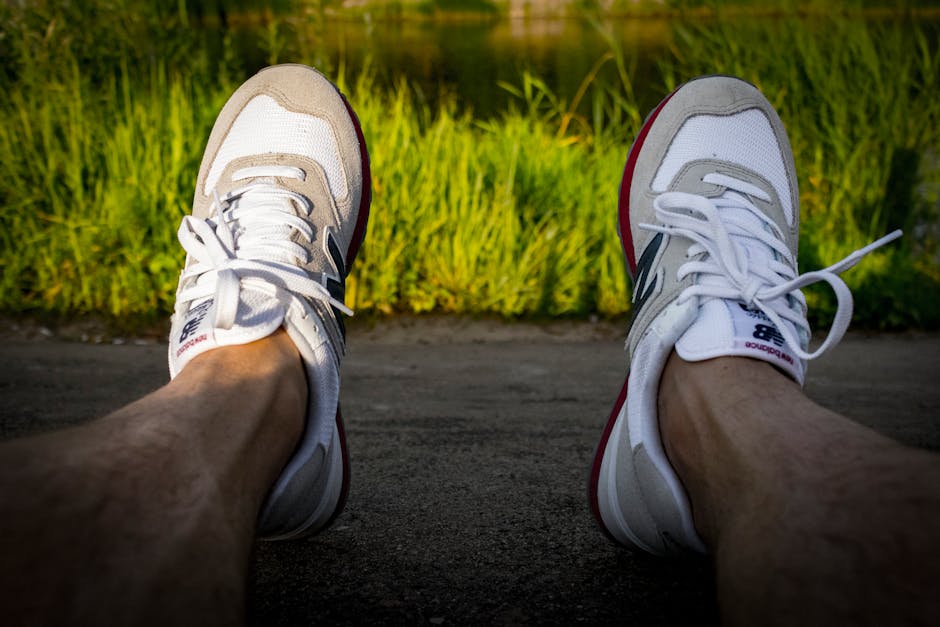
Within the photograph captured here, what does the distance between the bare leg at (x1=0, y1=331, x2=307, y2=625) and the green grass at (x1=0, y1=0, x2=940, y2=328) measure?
175 cm

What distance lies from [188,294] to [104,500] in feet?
1.84

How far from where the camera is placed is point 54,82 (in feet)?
9.68

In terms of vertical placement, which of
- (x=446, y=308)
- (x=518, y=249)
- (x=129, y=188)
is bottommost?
(x=446, y=308)

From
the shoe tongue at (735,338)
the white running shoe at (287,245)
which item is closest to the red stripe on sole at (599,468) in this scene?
the shoe tongue at (735,338)

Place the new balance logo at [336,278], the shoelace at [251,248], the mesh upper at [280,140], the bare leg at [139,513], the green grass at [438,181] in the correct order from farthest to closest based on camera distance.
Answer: the green grass at [438,181] < the mesh upper at [280,140] < the new balance logo at [336,278] < the shoelace at [251,248] < the bare leg at [139,513]

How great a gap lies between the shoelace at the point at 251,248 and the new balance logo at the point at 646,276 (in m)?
0.50

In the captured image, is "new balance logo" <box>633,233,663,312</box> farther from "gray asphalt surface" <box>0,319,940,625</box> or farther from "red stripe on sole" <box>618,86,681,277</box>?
"gray asphalt surface" <box>0,319,940,625</box>

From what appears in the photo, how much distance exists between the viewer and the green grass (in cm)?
266

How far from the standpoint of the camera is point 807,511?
2.48ft

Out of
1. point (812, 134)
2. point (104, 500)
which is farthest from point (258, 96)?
point (812, 134)

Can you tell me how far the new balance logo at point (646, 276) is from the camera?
139 cm

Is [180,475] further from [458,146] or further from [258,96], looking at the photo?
[458,146]

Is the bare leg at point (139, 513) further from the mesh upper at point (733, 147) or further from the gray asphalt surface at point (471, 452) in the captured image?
the mesh upper at point (733, 147)

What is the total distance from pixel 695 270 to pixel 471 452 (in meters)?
0.56
